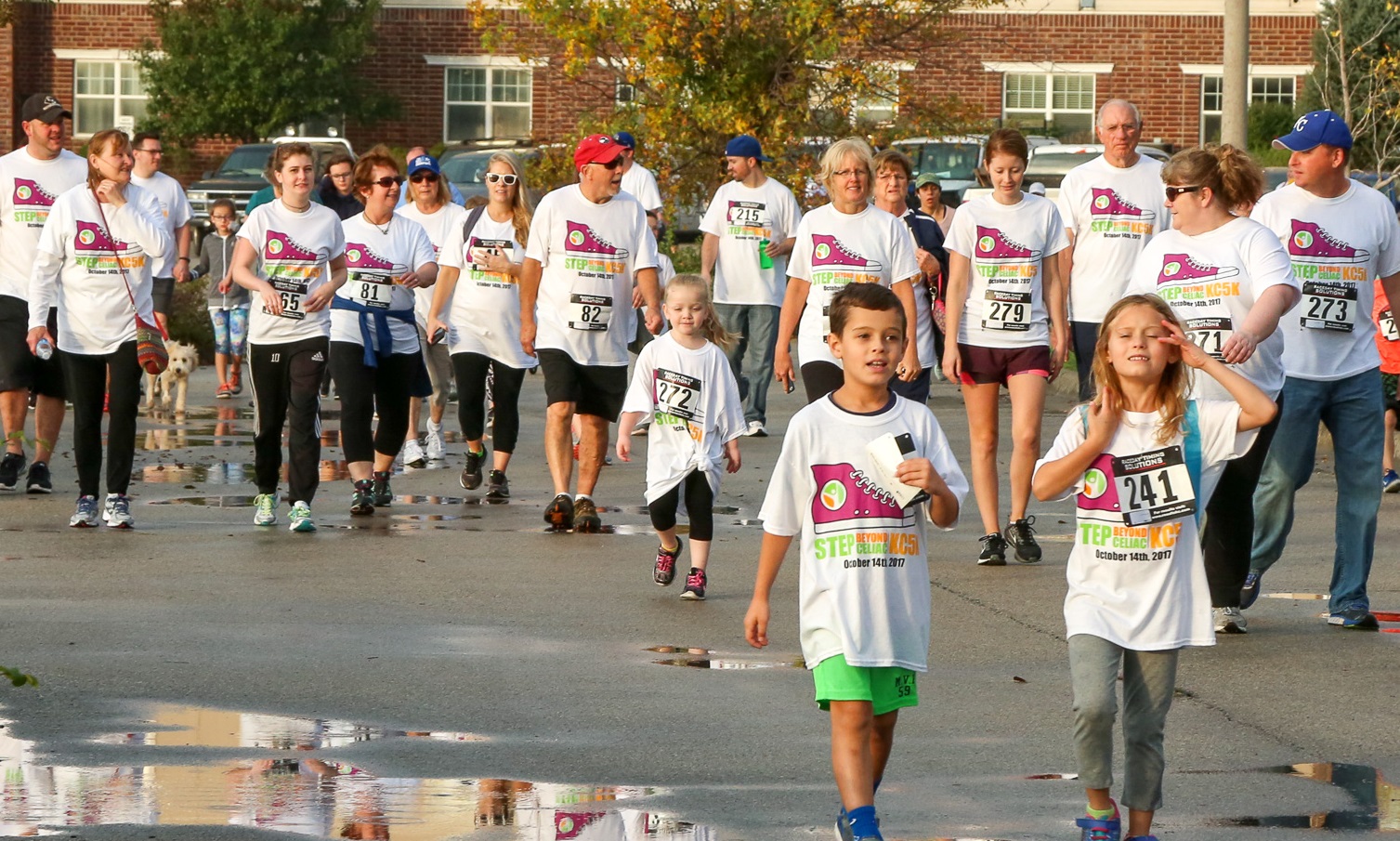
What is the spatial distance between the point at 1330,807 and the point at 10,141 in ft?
143

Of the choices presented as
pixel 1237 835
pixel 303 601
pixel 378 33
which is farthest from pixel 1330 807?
pixel 378 33

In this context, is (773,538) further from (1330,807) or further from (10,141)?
(10,141)

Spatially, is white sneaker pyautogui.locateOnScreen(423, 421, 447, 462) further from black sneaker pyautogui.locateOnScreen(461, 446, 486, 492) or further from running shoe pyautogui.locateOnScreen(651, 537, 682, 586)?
running shoe pyautogui.locateOnScreen(651, 537, 682, 586)

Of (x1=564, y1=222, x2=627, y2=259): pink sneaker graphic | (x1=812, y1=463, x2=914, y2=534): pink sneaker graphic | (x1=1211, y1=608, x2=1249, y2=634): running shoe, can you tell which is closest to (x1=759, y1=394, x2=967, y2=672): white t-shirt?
(x1=812, y1=463, x2=914, y2=534): pink sneaker graphic

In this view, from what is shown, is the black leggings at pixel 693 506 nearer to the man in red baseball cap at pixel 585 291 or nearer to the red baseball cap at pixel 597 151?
the man in red baseball cap at pixel 585 291

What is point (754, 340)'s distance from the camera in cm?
1557

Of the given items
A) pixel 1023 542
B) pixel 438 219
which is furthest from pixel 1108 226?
pixel 438 219

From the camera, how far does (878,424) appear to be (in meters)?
5.62

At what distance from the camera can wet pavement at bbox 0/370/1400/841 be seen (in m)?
5.74

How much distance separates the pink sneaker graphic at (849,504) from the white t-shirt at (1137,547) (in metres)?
0.45

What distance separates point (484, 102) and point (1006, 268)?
121ft

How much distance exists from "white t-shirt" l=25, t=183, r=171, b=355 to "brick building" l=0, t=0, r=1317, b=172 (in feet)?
110

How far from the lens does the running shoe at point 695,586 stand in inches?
366

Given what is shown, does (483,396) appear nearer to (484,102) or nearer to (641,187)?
(641,187)
